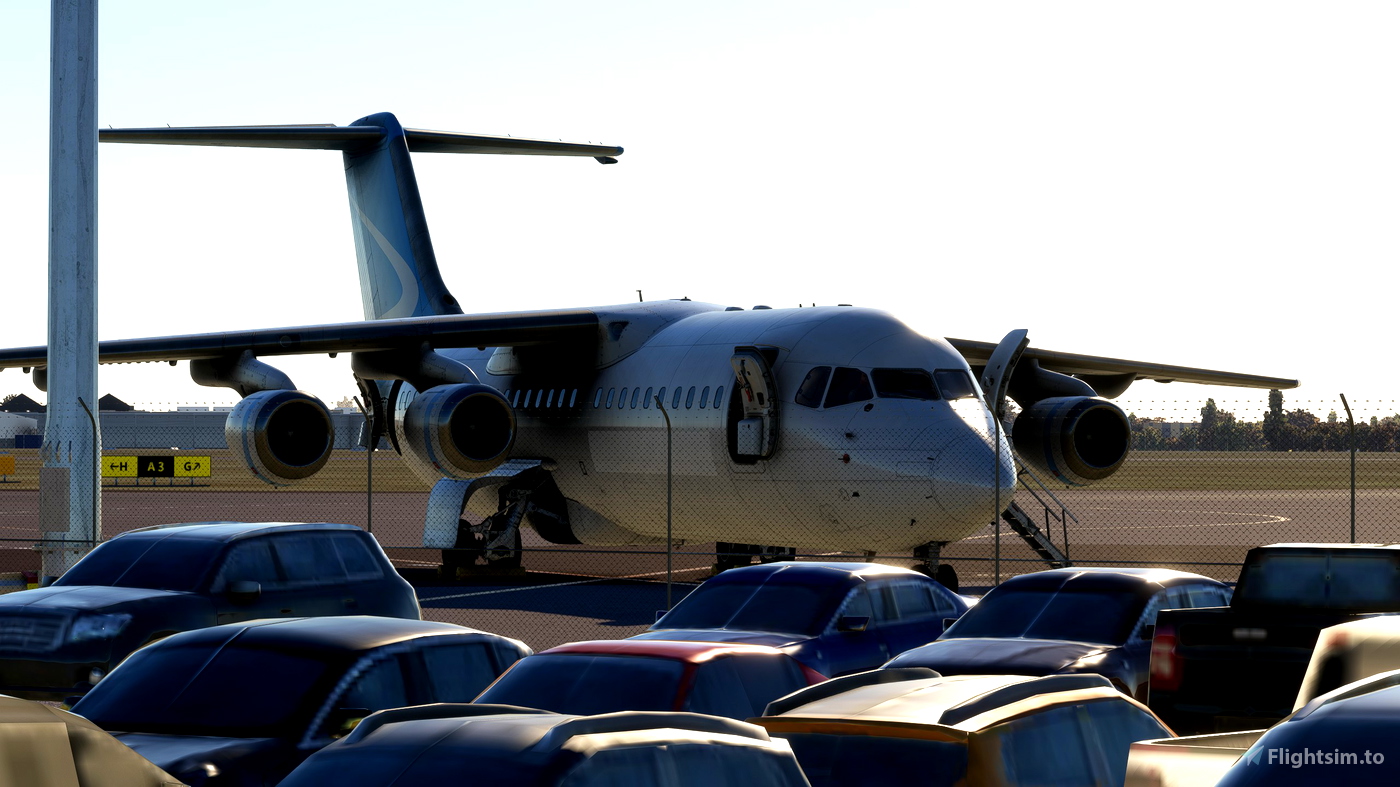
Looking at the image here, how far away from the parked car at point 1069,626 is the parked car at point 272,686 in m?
2.57

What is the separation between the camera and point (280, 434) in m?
20.4

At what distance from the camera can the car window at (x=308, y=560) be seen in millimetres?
11258

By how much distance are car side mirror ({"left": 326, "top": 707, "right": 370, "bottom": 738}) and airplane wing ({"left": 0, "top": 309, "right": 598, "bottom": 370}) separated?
14360mm

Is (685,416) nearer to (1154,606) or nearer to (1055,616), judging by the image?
(1055,616)

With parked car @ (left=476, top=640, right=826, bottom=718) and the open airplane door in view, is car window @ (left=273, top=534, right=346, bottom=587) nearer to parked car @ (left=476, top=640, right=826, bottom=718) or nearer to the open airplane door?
parked car @ (left=476, top=640, right=826, bottom=718)

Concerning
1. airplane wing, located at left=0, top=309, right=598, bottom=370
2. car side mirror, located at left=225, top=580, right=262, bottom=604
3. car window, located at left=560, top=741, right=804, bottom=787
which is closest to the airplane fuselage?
airplane wing, located at left=0, top=309, right=598, bottom=370

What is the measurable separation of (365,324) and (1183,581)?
13688mm

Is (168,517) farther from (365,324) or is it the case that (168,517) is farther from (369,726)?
(369,726)

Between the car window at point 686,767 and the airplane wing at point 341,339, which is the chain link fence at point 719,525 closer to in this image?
the airplane wing at point 341,339

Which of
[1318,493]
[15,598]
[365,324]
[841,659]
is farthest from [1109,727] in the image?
[1318,493]

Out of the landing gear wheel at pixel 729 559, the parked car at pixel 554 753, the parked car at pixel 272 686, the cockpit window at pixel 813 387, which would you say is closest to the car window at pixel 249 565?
the parked car at pixel 272 686

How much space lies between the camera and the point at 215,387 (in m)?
22.2

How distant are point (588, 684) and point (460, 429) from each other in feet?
45.4

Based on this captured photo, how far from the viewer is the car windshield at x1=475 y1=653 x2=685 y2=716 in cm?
727
